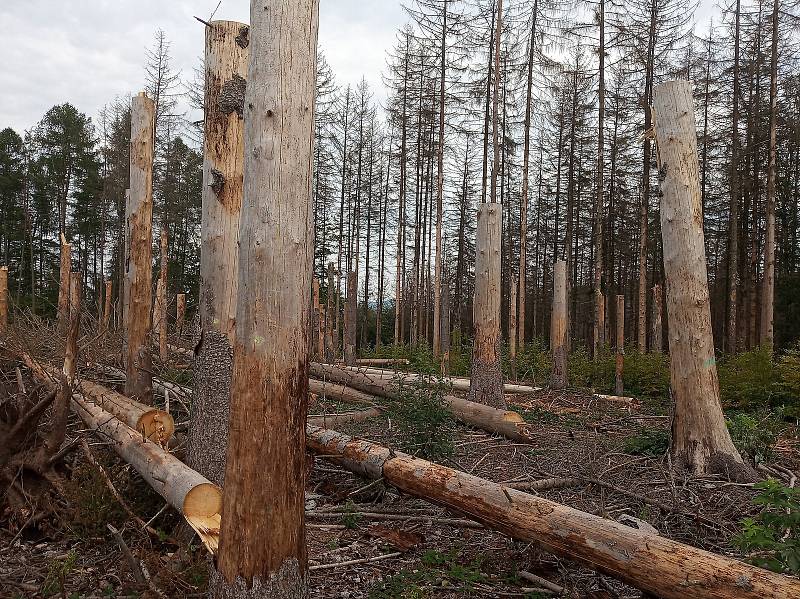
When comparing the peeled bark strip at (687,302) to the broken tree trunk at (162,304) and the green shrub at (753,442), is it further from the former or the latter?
the broken tree trunk at (162,304)

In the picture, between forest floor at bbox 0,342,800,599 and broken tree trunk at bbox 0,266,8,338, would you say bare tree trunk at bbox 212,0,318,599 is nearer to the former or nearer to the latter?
forest floor at bbox 0,342,800,599

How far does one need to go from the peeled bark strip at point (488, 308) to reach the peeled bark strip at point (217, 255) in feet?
17.8

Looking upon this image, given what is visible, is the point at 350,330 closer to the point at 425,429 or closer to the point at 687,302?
the point at 425,429

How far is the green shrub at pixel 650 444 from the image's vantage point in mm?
6558

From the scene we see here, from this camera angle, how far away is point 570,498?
525 centimetres

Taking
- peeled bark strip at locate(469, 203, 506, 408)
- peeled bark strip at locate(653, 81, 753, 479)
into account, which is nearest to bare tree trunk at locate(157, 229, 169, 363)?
peeled bark strip at locate(469, 203, 506, 408)

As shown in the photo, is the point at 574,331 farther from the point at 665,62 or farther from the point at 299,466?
the point at 299,466

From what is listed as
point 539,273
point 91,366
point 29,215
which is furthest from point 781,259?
point 29,215

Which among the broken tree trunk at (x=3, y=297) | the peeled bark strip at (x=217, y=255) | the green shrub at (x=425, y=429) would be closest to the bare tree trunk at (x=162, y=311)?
the broken tree trunk at (x=3, y=297)

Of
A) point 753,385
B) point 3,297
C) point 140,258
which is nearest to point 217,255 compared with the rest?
point 140,258

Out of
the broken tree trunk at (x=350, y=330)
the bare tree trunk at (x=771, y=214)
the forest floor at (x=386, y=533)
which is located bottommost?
the forest floor at (x=386, y=533)

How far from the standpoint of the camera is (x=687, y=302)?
584 centimetres

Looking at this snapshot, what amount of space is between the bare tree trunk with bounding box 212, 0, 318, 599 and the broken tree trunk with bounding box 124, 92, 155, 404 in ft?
15.0

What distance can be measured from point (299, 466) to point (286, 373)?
0.49 metres
